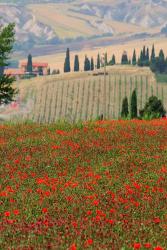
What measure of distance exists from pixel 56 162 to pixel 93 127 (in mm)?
6855

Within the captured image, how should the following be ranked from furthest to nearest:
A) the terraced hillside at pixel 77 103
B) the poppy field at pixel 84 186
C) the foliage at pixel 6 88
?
1. the terraced hillside at pixel 77 103
2. the foliage at pixel 6 88
3. the poppy field at pixel 84 186

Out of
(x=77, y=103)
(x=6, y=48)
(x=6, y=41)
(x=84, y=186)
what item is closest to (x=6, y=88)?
(x=6, y=48)

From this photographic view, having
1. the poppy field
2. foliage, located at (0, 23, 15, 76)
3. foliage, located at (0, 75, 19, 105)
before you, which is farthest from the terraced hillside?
the poppy field

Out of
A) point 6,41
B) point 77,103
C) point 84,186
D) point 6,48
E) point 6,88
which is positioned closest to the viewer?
point 84,186

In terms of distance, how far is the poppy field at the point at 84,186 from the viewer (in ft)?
44.3

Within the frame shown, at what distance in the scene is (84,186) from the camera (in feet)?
59.6

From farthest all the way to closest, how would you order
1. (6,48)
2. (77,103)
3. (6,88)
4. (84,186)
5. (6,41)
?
(77,103) < (6,88) < (6,41) < (6,48) < (84,186)

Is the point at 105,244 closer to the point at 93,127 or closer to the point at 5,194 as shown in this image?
the point at 5,194

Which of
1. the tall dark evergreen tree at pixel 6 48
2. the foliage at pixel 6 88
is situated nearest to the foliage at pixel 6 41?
the tall dark evergreen tree at pixel 6 48

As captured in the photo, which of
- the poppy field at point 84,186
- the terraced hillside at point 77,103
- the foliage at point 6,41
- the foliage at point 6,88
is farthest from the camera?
the terraced hillside at point 77,103

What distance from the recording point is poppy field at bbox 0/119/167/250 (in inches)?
532

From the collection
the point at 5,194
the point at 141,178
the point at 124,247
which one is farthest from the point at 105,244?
the point at 141,178

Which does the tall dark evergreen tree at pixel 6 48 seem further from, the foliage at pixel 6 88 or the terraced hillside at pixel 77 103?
the terraced hillside at pixel 77 103

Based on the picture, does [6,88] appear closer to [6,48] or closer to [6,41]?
[6,48]
